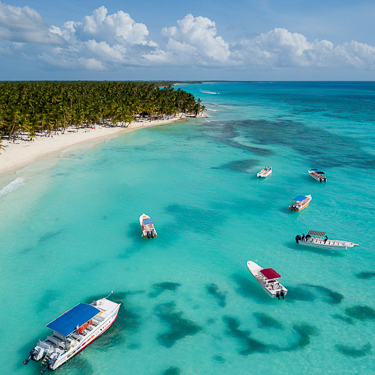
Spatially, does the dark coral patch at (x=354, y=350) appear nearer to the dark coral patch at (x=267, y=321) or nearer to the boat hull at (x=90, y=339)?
the dark coral patch at (x=267, y=321)

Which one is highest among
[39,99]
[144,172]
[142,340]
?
[39,99]

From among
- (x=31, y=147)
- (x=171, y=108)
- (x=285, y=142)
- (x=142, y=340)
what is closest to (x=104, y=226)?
(x=142, y=340)

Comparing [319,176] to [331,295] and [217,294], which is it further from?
[217,294]

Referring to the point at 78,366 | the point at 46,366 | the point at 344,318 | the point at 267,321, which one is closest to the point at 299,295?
the point at 344,318

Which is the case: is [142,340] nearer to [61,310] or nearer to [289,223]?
[61,310]

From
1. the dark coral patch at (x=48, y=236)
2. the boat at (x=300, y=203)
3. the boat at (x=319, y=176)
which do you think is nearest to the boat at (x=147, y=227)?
the dark coral patch at (x=48, y=236)

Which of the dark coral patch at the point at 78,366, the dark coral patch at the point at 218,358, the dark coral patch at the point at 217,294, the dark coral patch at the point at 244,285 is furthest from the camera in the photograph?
the dark coral patch at the point at 244,285
